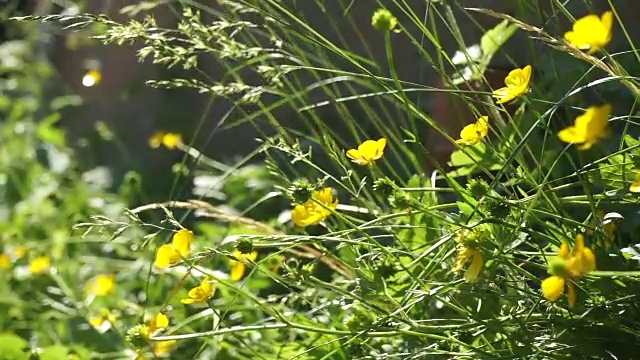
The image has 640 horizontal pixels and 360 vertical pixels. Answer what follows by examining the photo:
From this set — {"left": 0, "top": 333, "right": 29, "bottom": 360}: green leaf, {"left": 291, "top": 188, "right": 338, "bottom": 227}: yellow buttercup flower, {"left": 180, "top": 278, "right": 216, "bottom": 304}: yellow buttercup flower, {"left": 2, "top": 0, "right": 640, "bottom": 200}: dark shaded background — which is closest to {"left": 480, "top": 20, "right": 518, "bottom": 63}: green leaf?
{"left": 2, "top": 0, "right": 640, "bottom": 200}: dark shaded background

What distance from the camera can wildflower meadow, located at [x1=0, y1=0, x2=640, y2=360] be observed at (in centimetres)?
91

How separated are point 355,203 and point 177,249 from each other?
537 mm

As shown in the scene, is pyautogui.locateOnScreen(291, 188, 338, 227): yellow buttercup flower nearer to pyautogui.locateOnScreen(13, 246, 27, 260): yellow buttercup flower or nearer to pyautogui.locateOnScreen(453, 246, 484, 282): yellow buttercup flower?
pyautogui.locateOnScreen(453, 246, 484, 282): yellow buttercup flower

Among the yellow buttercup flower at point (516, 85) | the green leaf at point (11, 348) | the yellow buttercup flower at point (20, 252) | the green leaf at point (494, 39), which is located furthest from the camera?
the yellow buttercup flower at point (20, 252)

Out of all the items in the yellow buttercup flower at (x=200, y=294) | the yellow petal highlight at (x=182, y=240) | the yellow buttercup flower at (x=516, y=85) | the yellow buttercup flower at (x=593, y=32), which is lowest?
the yellow buttercup flower at (x=200, y=294)

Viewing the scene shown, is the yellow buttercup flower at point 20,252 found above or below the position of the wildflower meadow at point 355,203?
below

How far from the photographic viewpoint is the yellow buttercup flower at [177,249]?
98cm

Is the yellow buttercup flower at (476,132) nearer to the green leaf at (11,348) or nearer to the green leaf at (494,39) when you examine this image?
the green leaf at (494,39)

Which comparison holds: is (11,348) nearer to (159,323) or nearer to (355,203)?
(159,323)

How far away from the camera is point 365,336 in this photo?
3.21ft

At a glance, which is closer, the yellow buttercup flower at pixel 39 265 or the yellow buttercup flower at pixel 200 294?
the yellow buttercup flower at pixel 200 294

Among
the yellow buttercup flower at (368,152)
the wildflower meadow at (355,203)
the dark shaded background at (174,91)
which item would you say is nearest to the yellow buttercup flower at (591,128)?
the wildflower meadow at (355,203)

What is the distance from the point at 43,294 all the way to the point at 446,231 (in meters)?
1.02

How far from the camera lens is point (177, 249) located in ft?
3.24
